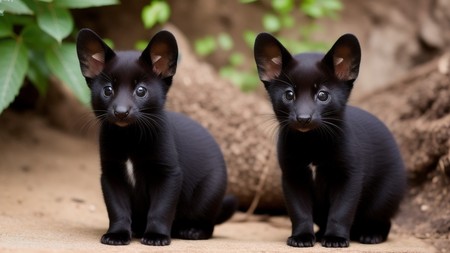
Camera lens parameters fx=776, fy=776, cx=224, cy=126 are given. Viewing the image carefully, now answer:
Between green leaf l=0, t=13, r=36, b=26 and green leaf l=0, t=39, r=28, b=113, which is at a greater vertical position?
green leaf l=0, t=13, r=36, b=26

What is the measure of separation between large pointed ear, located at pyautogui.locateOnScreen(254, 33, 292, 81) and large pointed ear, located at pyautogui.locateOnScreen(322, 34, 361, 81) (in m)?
0.32

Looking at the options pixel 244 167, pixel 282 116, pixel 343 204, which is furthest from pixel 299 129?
pixel 244 167

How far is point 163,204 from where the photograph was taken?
4.36m

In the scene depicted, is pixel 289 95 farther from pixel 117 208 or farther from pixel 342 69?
pixel 117 208

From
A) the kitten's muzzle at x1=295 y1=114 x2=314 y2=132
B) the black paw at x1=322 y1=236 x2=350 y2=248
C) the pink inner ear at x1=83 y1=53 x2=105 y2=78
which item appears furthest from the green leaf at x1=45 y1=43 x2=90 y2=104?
the black paw at x1=322 y1=236 x2=350 y2=248

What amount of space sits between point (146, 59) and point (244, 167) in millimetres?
2050

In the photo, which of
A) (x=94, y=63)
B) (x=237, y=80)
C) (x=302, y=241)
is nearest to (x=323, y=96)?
(x=302, y=241)

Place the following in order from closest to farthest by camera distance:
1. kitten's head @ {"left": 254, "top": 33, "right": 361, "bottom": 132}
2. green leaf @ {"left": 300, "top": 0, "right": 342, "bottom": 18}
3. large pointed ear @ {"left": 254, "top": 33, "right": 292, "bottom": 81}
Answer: kitten's head @ {"left": 254, "top": 33, "right": 361, "bottom": 132}
large pointed ear @ {"left": 254, "top": 33, "right": 292, "bottom": 81}
green leaf @ {"left": 300, "top": 0, "right": 342, "bottom": 18}

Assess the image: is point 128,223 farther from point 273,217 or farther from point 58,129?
point 58,129

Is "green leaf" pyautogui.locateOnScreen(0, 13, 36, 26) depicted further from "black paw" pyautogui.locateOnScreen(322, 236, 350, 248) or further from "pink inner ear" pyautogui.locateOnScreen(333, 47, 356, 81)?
"black paw" pyautogui.locateOnScreen(322, 236, 350, 248)

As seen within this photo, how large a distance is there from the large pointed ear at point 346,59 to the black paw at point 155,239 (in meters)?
1.33

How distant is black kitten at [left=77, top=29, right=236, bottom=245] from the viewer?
424cm

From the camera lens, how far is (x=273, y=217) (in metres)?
6.26

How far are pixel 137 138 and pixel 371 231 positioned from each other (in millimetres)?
1599
